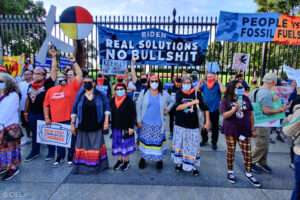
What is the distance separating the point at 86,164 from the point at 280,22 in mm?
6606

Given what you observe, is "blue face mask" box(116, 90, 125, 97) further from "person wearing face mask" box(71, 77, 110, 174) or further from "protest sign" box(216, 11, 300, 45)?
"protest sign" box(216, 11, 300, 45)

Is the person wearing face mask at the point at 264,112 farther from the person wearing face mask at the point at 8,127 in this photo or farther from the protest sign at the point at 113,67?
the person wearing face mask at the point at 8,127

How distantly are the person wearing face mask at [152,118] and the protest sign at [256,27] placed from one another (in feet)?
12.6

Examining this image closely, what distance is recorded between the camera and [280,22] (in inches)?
286

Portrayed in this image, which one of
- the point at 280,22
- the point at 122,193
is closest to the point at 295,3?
the point at 280,22

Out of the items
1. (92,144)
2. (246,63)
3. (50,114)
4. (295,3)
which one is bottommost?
(92,144)

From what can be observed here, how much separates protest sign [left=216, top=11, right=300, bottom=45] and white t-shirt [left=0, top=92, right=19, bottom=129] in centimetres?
559

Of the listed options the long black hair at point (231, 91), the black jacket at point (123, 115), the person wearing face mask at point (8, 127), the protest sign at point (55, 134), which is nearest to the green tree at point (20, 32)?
the protest sign at point (55, 134)

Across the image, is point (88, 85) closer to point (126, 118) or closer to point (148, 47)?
point (126, 118)

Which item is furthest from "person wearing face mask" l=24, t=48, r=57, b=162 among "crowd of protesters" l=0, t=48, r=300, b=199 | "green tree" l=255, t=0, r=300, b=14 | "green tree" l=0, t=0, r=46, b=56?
"green tree" l=255, t=0, r=300, b=14

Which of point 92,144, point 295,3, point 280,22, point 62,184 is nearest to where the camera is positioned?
point 62,184

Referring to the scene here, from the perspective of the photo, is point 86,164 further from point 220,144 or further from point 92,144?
point 220,144

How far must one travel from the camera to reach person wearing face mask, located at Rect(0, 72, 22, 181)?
12.7 ft

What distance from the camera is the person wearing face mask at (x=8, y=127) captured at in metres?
3.86
